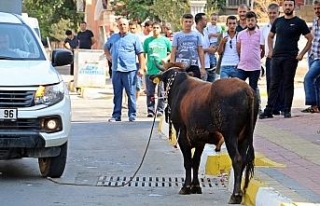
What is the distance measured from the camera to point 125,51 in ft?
53.7

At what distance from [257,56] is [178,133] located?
5.75 m

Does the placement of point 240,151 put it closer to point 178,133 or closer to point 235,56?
point 178,133

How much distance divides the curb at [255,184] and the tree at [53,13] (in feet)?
114

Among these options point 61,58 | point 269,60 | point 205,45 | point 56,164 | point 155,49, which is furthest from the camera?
point 155,49

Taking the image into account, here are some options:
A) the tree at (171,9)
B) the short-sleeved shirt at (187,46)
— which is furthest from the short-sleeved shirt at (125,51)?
the tree at (171,9)

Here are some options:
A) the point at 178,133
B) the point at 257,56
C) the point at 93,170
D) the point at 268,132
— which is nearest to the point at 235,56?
the point at 257,56

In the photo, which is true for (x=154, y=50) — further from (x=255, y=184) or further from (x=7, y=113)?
(x=255, y=184)

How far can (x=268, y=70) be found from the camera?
51.8ft

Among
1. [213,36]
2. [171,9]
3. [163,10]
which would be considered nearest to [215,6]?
[171,9]

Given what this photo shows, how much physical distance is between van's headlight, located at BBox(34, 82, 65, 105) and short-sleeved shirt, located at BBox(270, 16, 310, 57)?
5.60 meters

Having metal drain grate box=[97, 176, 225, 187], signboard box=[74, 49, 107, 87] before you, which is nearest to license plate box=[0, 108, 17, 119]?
metal drain grate box=[97, 176, 225, 187]

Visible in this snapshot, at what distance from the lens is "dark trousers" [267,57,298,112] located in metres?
14.6

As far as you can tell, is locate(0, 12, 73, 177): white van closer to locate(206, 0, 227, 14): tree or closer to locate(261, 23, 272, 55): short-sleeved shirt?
locate(261, 23, 272, 55): short-sleeved shirt

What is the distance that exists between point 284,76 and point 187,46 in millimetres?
1761
